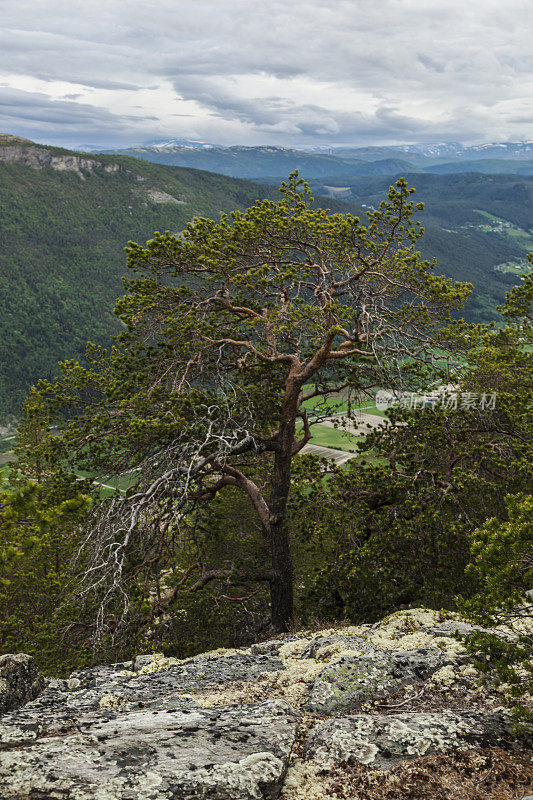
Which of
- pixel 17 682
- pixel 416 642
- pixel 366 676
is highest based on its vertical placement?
pixel 366 676

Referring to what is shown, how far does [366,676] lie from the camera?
7.14 meters

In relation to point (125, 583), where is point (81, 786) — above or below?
above

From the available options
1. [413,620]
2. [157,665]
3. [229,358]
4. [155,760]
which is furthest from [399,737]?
[229,358]

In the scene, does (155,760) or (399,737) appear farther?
(399,737)

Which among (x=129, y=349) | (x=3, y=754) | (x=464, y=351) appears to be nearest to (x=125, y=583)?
(x=129, y=349)

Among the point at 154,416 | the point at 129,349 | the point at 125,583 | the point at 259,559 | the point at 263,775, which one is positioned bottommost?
the point at 259,559

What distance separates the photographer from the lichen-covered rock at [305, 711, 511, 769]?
5.30m

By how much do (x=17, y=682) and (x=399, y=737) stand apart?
616cm

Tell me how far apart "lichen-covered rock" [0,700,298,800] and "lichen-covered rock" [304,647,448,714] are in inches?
46.7

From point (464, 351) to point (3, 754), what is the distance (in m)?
12.5

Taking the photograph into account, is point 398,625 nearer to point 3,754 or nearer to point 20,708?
point 20,708

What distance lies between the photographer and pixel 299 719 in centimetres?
625

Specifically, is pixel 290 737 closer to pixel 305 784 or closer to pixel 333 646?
pixel 305 784

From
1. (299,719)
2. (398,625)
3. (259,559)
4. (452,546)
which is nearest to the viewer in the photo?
(299,719)
